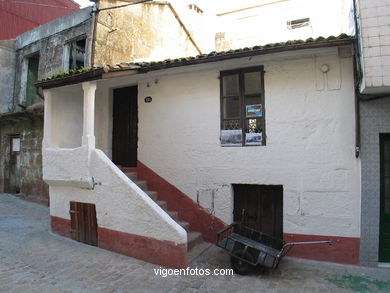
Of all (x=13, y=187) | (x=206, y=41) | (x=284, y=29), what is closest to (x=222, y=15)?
(x=206, y=41)

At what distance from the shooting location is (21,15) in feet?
48.9

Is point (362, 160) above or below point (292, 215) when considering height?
above

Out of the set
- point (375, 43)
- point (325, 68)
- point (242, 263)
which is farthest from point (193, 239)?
point (375, 43)

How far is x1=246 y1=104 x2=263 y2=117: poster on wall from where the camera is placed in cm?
605

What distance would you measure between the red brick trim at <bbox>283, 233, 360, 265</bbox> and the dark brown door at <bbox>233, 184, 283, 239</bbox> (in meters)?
0.49

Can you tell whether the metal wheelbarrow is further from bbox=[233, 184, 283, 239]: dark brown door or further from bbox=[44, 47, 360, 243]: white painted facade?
bbox=[233, 184, 283, 239]: dark brown door

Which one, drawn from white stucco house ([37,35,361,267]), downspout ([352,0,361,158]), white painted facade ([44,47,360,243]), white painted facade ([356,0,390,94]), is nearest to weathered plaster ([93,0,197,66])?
white stucco house ([37,35,361,267])

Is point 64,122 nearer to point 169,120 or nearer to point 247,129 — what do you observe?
point 169,120

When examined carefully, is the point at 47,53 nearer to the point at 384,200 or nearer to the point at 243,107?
the point at 243,107

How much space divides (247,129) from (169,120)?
6.34ft

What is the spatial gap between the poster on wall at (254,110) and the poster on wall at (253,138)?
42cm

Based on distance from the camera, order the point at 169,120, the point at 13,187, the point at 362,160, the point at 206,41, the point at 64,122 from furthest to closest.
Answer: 1. the point at 206,41
2. the point at 13,187
3. the point at 64,122
4. the point at 169,120
5. the point at 362,160

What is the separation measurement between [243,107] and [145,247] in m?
3.48

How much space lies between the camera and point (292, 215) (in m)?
5.61
